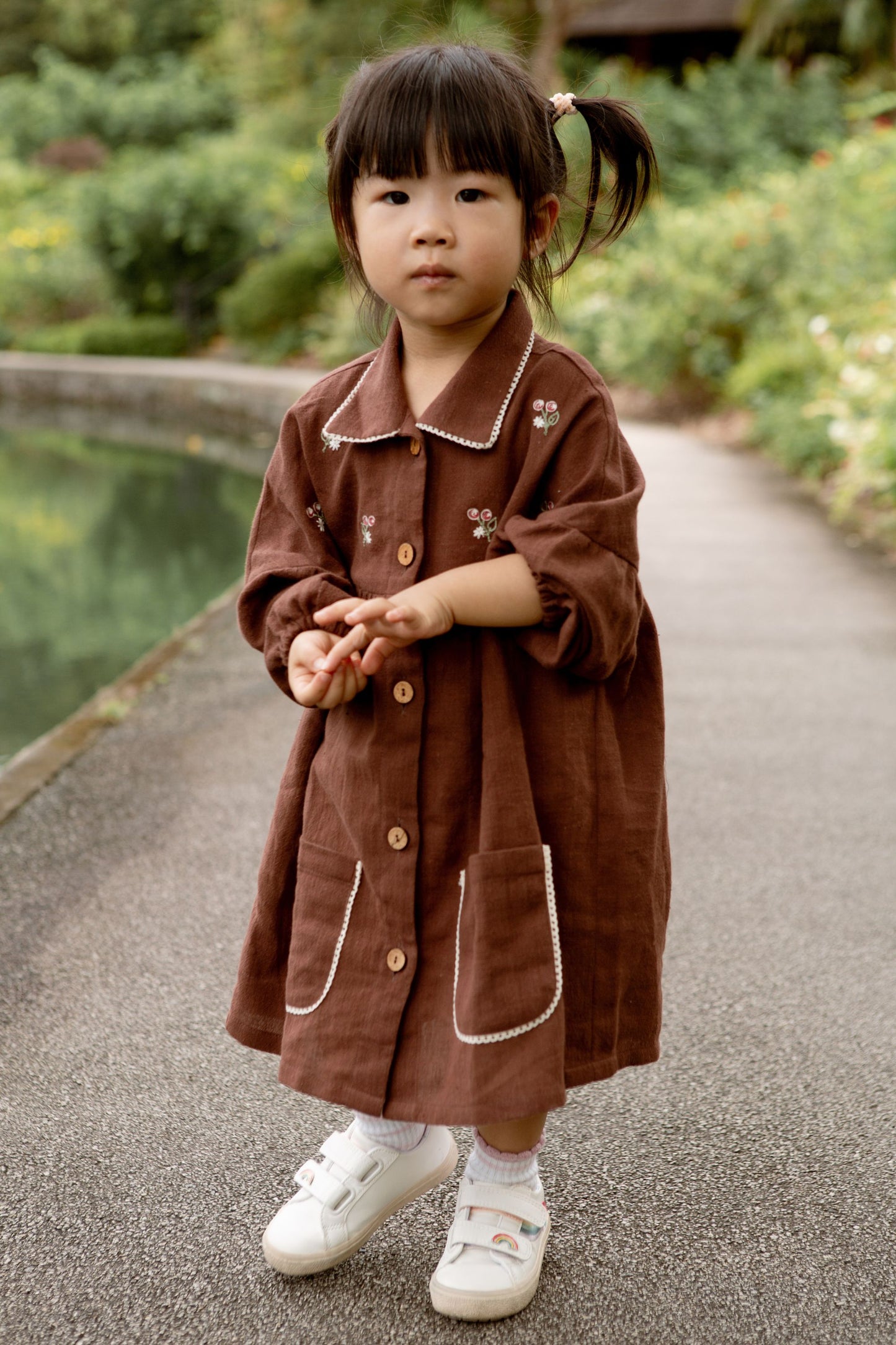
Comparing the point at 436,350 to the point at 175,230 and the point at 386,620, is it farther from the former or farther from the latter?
the point at 175,230

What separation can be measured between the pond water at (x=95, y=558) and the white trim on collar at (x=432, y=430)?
302 cm

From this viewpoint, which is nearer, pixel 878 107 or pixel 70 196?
pixel 878 107

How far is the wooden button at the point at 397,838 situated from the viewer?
62.8 inches

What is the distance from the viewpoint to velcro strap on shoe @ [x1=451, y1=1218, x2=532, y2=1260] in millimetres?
1692

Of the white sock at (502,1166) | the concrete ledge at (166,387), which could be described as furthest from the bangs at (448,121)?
the concrete ledge at (166,387)

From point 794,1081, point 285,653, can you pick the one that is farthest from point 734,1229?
point 285,653

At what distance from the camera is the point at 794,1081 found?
7.26 ft

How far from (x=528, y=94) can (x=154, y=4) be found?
106 ft

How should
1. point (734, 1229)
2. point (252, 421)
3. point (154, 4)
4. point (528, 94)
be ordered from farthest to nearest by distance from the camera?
point (154, 4) < point (252, 421) < point (734, 1229) < point (528, 94)

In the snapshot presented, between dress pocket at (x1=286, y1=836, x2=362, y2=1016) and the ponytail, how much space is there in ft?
2.63

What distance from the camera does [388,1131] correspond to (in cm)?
179

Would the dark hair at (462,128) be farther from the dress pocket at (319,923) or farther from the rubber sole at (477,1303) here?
the rubber sole at (477,1303)

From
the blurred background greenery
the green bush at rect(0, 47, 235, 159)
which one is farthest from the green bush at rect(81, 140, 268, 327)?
the green bush at rect(0, 47, 235, 159)

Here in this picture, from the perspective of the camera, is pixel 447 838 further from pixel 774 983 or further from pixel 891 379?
pixel 891 379
